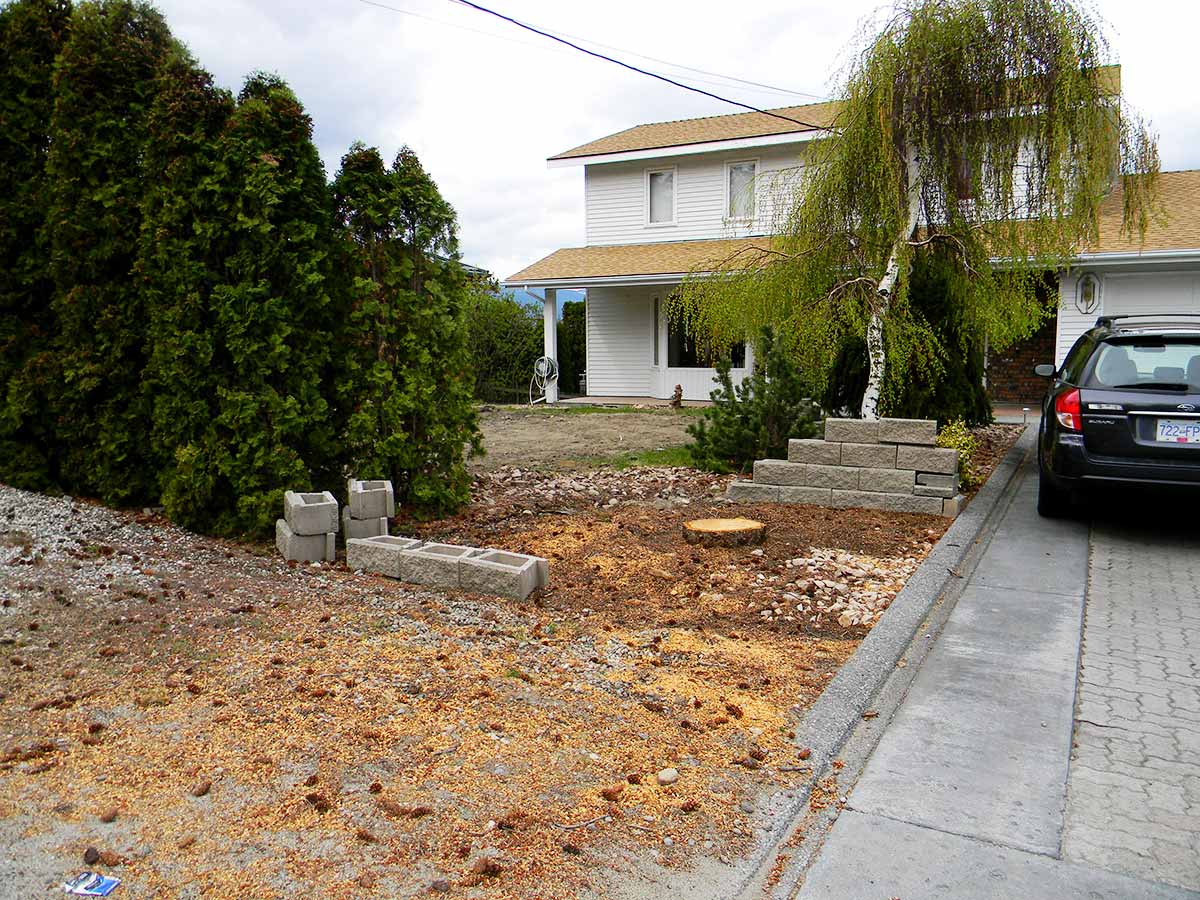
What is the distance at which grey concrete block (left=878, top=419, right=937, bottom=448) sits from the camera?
7.66 meters

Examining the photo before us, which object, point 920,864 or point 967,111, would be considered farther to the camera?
point 967,111

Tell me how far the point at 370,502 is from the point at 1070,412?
529 cm

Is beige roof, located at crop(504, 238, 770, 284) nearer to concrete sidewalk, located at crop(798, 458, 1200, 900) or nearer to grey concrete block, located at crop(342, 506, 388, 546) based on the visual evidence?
grey concrete block, located at crop(342, 506, 388, 546)

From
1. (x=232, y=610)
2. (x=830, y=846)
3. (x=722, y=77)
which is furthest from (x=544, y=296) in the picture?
(x=830, y=846)

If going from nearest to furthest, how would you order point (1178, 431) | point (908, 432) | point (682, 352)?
point (1178, 431)
point (908, 432)
point (682, 352)

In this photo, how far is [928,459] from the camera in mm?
7660

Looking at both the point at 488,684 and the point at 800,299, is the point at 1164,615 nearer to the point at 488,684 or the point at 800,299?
the point at 488,684

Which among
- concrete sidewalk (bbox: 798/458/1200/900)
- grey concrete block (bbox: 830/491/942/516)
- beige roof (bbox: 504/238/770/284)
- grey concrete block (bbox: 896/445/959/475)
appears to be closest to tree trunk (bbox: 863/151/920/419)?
grey concrete block (bbox: 896/445/959/475)

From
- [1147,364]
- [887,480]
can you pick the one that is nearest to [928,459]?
[887,480]

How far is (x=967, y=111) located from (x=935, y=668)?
6207mm

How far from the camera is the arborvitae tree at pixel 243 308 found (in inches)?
239

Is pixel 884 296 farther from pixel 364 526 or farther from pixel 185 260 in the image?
pixel 185 260

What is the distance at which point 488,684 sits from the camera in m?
3.91

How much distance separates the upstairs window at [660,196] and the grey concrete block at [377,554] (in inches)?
622
